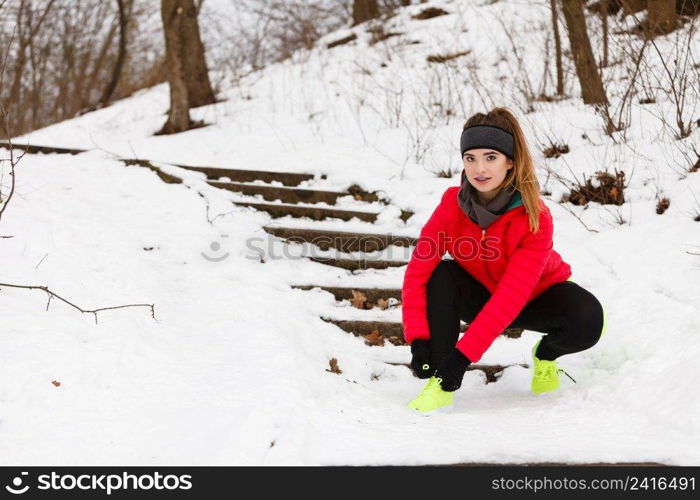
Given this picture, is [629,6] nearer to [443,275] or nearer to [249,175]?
[249,175]

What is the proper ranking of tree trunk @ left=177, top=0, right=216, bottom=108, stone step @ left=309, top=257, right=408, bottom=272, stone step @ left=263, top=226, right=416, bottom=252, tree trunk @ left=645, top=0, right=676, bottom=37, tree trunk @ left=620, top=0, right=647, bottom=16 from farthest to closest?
1. tree trunk @ left=177, top=0, right=216, bottom=108
2. tree trunk @ left=645, top=0, right=676, bottom=37
3. tree trunk @ left=620, top=0, right=647, bottom=16
4. stone step @ left=263, top=226, right=416, bottom=252
5. stone step @ left=309, top=257, right=408, bottom=272

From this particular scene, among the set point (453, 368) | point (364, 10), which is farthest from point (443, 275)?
point (364, 10)

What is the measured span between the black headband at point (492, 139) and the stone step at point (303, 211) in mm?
→ 2260

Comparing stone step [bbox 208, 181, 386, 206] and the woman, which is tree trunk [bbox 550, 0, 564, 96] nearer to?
stone step [bbox 208, 181, 386, 206]

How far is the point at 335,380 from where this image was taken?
2.86m

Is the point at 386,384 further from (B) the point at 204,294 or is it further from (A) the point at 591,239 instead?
(A) the point at 591,239

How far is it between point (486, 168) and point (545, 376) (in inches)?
38.1

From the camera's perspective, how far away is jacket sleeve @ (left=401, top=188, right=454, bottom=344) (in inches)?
105

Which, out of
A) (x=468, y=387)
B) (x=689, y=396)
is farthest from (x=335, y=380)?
(x=689, y=396)

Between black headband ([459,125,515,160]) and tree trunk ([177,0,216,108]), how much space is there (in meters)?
5.70

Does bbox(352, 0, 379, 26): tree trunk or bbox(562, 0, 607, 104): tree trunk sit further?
bbox(352, 0, 379, 26): tree trunk

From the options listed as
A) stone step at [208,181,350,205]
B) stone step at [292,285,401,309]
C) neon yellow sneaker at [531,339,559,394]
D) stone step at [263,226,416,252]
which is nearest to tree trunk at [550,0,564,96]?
stone step at [208,181,350,205]

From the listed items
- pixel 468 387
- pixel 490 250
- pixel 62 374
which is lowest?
pixel 468 387

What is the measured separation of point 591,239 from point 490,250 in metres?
1.71
